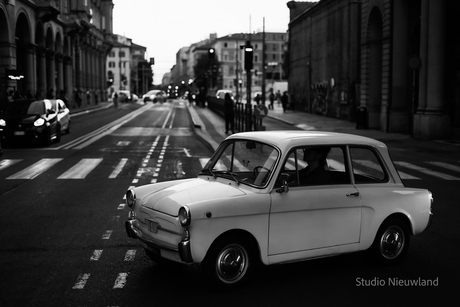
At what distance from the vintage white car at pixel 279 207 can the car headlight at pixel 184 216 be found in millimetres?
10

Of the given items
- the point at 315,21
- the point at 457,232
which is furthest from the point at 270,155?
the point at 315,21

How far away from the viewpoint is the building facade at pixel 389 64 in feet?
87.7

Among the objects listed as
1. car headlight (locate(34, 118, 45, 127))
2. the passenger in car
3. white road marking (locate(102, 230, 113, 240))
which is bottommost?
white road marking (locate(102, 230, 113, 240))

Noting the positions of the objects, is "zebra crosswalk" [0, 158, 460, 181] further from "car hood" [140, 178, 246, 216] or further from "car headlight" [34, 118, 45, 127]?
"car hood" [140, 178, 246, 216]

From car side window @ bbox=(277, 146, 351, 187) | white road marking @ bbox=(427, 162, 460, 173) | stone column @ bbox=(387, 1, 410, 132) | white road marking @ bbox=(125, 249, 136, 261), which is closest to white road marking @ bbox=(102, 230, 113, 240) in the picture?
white road marking @ bbox=(125, 249, 136, 261)

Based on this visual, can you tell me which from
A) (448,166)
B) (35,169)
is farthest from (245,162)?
(448,166)

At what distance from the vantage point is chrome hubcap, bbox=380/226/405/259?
7000 mm

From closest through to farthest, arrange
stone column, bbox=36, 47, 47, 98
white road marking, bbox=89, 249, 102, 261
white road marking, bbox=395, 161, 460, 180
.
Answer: white road marking, bbox=89, 249, 102, 261
white road marking, bbox=395, 161, 460, 180
stone column, bbox=36, 47, 47, 98

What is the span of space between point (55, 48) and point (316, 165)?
187 ft

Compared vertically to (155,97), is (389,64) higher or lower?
higher

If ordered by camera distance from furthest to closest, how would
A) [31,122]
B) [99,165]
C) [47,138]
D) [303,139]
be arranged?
[47,138], [31,122], [99,165], [303,139]

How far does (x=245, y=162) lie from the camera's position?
711cm

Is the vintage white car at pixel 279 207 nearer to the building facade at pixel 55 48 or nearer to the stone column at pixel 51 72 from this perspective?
the building facade at pixel 55 48

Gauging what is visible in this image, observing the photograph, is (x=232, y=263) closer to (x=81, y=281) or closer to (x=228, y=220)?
(x=228, y=220)
